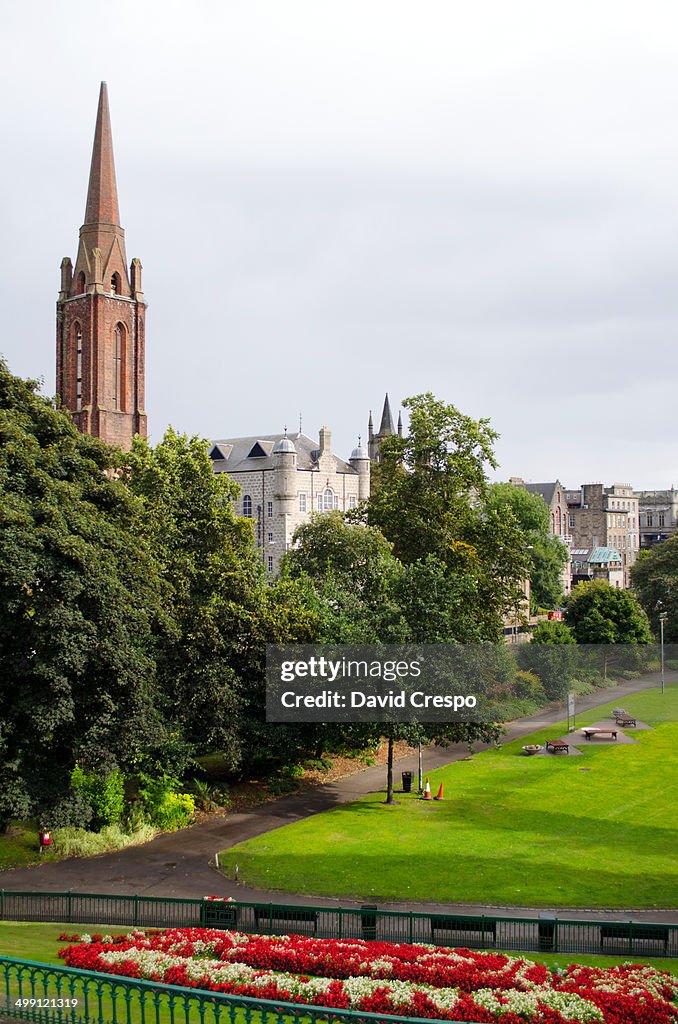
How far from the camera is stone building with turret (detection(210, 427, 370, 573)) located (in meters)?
91.1

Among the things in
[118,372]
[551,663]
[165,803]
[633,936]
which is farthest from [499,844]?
[118,372]

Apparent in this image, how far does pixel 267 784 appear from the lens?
127 ft

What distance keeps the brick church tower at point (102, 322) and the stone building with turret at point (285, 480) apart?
1066 centimetres

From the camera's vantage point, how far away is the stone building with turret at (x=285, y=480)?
91125 mm

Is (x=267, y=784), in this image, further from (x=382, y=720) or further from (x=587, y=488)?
(x=587, y=488)

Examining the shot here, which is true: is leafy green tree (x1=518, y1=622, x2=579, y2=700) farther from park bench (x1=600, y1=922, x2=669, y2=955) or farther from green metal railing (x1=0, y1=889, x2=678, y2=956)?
park bench (x1=600, y1=922, x2=669, y2=955)

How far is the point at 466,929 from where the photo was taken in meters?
21.2

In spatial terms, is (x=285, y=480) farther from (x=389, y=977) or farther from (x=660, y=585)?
(x=389, y=977)

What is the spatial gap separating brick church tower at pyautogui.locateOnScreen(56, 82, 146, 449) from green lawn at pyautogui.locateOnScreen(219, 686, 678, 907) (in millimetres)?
62347

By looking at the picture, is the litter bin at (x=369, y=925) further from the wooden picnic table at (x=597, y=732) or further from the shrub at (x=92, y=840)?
the wooden picnic table at (x=597, y=732)

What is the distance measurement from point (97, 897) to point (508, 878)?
11.6 meters

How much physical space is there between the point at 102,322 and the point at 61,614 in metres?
71.4

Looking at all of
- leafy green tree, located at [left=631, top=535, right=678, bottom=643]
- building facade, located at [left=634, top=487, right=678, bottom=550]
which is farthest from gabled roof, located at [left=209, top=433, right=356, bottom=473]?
building facade, located at [left=634, top=487, right=678, bottom=550]

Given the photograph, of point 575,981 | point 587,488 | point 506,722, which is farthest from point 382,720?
point 587,488
